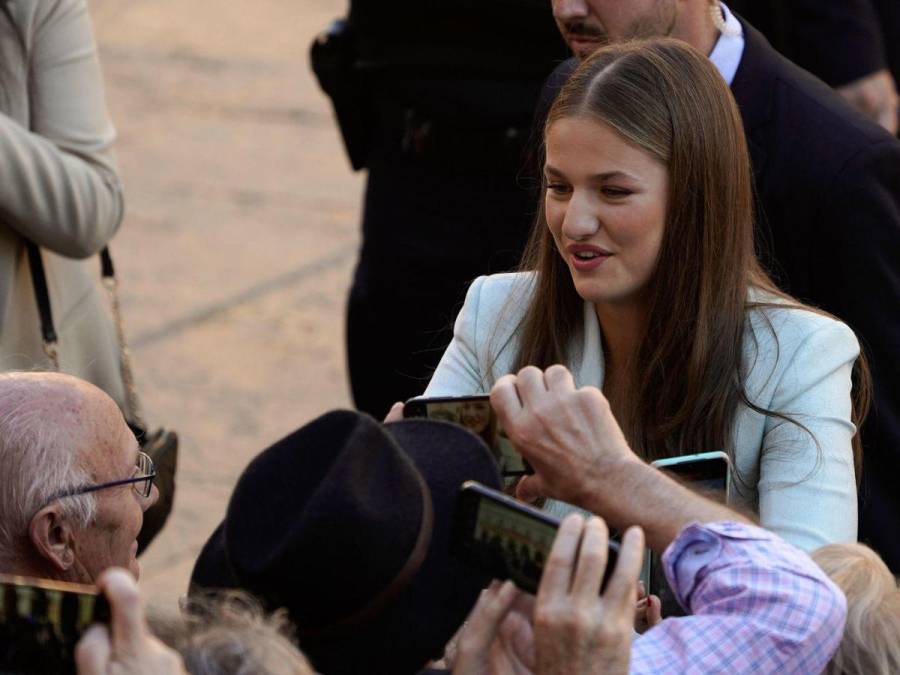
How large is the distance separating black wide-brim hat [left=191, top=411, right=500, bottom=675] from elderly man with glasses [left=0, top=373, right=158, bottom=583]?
0.32 metres

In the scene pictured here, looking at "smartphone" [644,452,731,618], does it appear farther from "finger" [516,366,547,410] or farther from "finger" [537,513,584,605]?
"finger" [537,513,584,605]

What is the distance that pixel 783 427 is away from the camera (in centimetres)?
279

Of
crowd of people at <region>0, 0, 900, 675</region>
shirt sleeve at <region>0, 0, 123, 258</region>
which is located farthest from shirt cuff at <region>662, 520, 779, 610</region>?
shirt sleeve at <region>0, 0, 123, 258</region>

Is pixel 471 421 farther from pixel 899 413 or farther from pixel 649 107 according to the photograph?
pixel 899 413

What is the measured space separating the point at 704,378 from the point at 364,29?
1.75 meters

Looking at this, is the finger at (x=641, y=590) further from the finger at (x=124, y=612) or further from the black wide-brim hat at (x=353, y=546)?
→ the finger at (x=124, y=612)

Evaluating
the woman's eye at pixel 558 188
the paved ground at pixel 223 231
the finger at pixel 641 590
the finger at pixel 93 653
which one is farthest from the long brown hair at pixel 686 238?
the paved ground at pixel 223 231

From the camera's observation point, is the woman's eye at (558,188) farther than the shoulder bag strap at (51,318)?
No

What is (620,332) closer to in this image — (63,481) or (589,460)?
(589,460)

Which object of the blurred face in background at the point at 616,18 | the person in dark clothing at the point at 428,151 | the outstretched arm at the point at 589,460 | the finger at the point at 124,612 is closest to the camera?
the finger at the point at 124,612

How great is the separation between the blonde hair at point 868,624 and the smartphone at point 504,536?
1.26 ft

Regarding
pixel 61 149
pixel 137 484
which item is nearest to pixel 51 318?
pixel 61 149

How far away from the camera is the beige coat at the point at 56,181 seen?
351 cm

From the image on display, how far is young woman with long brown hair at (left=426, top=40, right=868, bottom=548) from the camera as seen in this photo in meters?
2.80
